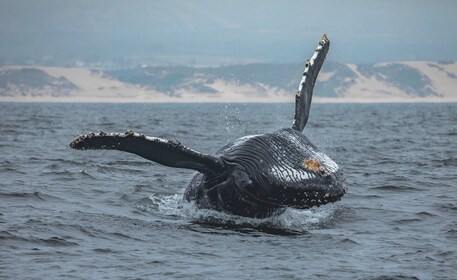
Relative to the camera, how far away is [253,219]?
10.3 metres

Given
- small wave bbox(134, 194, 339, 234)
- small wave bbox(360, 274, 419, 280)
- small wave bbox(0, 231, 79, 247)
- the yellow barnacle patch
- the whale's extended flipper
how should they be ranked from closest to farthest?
small wave bbox(360, 274, 419, 280) < small wave bbox(0, 231, 79, 247) < the yellow barnacle patch < small wave bbox(134, 194, 339, 234) < the whale's extended flipper

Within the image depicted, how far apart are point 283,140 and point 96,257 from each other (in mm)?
3014

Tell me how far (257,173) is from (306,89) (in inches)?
112

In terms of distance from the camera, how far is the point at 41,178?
14.4 meters

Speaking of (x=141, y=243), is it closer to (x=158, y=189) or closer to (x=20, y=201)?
(x=20, y=201)

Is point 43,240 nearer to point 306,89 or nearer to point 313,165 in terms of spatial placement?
point 313,165

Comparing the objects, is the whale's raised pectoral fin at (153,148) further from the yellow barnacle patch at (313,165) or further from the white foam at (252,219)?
the yellow barnacle patch at (313,165)

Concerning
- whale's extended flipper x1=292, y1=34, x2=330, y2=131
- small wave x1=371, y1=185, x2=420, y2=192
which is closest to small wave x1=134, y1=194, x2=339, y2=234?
whale's extended flipper x1=292, y1=34, x2=330, y2=131

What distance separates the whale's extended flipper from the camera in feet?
39.0

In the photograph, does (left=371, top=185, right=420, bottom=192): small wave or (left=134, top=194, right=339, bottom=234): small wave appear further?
(left=371, top=185, right=420, bottom=192): small wave

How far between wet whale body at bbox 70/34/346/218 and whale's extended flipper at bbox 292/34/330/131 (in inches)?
51.5

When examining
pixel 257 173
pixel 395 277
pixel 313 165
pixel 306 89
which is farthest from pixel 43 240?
pixel 306 89

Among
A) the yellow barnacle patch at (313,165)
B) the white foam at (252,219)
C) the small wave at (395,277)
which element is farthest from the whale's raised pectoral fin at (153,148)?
the small wave at (395,277)

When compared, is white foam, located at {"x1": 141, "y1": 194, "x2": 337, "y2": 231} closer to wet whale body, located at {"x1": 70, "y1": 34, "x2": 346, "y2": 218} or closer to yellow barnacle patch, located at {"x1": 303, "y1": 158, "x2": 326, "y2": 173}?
wet whale body, located at {"x1": 70, "y1": 34, "x2": 346, "y2": 218}
